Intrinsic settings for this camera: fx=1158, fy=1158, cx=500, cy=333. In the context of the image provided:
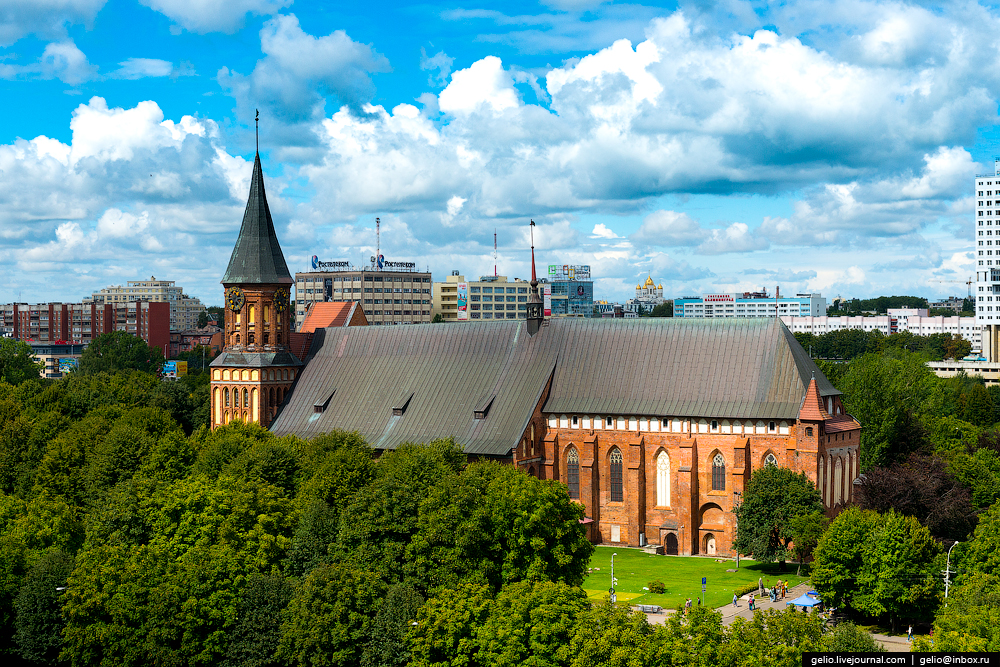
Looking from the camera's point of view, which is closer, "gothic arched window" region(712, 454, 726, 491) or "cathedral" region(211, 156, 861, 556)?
"cathedral" region(211, 156, 861, 556)

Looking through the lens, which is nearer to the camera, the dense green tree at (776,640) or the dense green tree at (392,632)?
the dense green tree at (776,640)

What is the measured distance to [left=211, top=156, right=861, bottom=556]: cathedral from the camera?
97125 mm

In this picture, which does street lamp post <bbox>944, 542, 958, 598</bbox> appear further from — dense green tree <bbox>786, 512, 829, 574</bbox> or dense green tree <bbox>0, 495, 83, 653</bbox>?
dense green tree <bbox>0, 495, 83, 653</bbox>

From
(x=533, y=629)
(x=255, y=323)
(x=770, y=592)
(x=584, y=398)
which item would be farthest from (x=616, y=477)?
(x=533, y=629)

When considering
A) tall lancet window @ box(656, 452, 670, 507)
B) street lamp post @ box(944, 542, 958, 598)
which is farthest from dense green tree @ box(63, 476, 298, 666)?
street lamp post @ box(944, 542, 958, 598)

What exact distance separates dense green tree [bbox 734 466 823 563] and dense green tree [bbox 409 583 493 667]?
32.6 m

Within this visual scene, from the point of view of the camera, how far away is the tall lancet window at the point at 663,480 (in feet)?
328

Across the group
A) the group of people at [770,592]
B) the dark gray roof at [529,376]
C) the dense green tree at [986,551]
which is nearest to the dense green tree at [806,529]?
the group of people at [770,592]

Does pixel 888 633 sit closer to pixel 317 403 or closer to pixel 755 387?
pixel 755 387

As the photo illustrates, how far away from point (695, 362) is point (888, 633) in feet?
107

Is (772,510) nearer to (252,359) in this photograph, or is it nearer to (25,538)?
(252,359)

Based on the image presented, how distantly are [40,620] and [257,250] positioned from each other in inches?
1950

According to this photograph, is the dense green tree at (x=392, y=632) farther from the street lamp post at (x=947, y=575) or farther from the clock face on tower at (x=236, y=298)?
the clock face on tower at (x=236, y=298)

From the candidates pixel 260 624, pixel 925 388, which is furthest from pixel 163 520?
pixel 925 388
